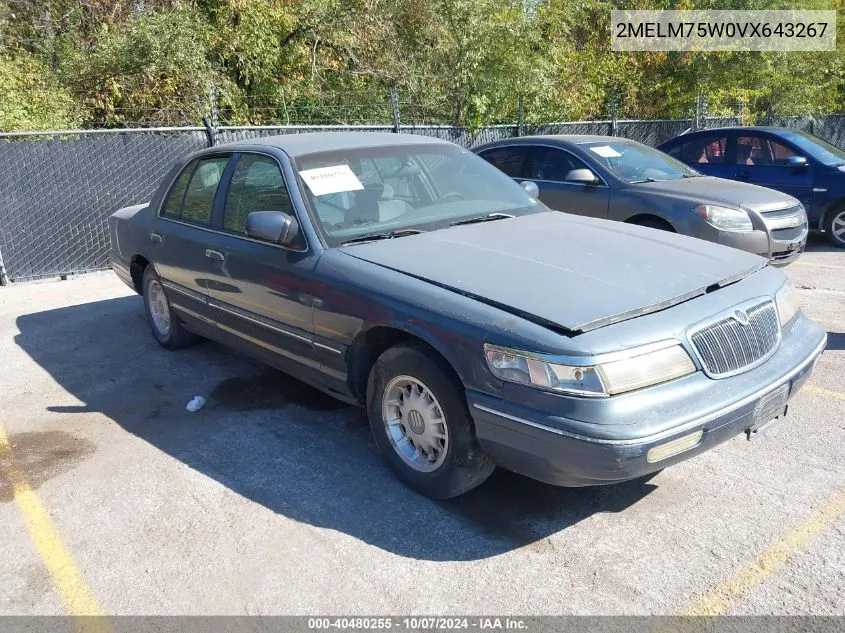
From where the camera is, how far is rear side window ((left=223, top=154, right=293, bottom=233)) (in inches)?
172

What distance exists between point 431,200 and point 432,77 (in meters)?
10.8

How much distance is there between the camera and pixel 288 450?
4.22 metres

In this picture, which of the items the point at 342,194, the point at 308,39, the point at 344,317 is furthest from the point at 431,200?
the point at 308,39

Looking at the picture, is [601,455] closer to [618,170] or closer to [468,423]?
[468,423]

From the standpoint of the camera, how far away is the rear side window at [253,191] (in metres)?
4.38

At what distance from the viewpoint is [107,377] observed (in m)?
5.57

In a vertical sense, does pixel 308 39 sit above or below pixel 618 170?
above

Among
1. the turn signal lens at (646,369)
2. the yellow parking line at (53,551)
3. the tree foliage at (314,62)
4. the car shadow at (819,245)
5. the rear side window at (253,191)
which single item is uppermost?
the tree foliage at (314,62)

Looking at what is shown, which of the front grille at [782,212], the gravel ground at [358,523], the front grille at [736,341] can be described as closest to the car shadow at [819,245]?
the front grille at [782,212]

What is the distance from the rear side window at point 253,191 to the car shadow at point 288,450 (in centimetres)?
124

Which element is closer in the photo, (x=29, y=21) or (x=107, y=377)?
(x=107, y=377)

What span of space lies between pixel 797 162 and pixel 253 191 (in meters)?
7.95

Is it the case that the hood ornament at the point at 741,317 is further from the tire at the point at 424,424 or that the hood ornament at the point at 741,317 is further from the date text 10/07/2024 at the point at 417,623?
the date text 10/07/2024 at the point at 417,623

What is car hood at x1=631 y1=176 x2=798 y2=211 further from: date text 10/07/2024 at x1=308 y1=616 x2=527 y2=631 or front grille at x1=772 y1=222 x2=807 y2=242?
date text 10/07/2024 at x1=308 y1=616 x2=527 y2=631
